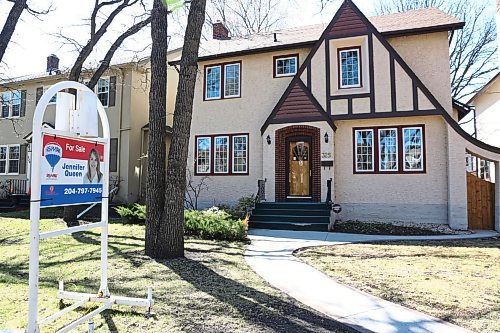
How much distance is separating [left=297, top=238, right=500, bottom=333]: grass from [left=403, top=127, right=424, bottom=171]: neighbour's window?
363 cm

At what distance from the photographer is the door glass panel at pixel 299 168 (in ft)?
47.5

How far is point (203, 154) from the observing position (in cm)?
1625

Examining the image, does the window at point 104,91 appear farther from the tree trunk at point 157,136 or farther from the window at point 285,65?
the tree trunk at point 157,136

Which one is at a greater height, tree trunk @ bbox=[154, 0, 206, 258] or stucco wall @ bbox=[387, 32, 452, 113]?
stucco wall @ bbox=[387, 32, 452, 113]

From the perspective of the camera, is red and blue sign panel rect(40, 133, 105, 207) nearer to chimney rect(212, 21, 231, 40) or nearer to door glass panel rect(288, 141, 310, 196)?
door glass panel rect(288, 141, 310, 196)

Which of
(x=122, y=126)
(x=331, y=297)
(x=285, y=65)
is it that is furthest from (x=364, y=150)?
(x=122, y=126)

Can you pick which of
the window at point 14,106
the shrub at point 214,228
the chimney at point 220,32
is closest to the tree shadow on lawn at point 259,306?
the shrub at point 214,228

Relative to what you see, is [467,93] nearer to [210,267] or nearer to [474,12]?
[474,12]

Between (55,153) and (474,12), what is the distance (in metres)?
29.4

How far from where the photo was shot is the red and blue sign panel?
3.76 m

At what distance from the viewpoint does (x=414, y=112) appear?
12.9 m

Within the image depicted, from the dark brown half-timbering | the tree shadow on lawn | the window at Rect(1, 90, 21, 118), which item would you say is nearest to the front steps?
the dark brown half-timbering

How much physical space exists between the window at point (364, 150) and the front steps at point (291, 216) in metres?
2.32

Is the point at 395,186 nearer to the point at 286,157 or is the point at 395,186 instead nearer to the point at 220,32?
the point at 286,157
